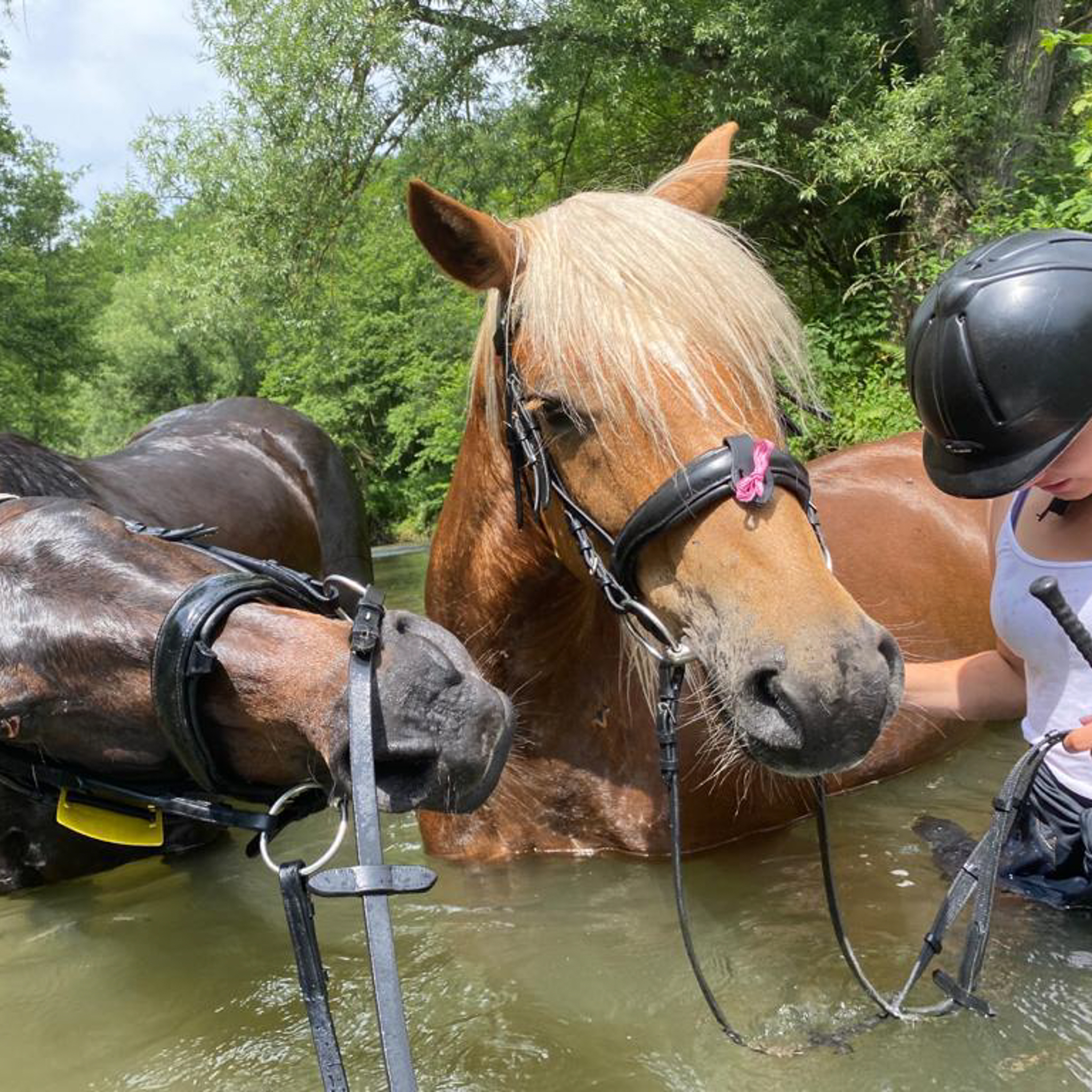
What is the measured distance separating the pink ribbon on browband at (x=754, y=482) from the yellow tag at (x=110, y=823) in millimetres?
1368

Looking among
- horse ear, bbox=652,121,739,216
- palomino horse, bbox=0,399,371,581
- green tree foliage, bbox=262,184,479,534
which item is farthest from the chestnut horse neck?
green tree foliage, bbox=262,184,479,534

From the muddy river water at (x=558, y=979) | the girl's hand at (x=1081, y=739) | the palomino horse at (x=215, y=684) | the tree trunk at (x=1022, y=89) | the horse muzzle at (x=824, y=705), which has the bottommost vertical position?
the muddy river water at (x=558, y=979)

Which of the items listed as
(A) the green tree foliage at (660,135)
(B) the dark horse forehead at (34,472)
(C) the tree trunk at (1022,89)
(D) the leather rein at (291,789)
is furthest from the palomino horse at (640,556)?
(C) the tree trunk at (1022,89)

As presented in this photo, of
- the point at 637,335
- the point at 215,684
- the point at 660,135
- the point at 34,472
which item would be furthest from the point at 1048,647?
the point at 660,135

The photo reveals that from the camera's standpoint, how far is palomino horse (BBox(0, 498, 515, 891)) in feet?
5.33

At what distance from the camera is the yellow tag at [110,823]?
2.01 m

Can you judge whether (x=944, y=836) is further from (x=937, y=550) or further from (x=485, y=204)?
(x=485, y=204)

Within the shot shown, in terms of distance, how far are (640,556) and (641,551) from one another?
0.06 ft

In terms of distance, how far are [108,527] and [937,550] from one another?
3450 mm

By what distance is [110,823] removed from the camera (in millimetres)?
2025

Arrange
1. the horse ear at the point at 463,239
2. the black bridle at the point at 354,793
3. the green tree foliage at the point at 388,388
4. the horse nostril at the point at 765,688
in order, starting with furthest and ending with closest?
the green tree foliage at the point at 388,388 → the horse ear at the point at 463,239 → the horse nostril at the point at 765,688 → the black bridle at the point at 354,793

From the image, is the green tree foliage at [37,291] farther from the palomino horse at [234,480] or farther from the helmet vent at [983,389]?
the helmet vent at [983,389]

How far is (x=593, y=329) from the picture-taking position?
7.11 ft

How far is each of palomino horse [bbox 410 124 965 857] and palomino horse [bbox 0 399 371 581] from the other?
66.8 inches
